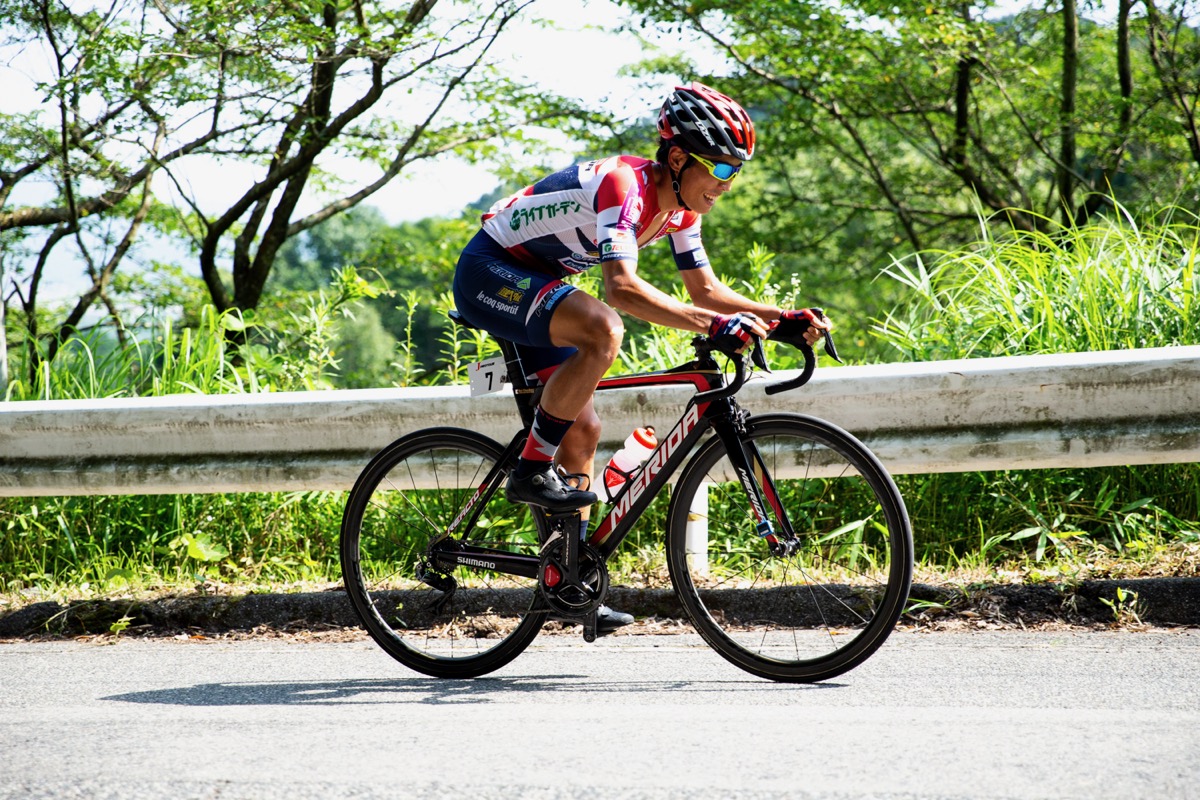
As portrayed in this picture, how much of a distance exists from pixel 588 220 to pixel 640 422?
1.14 meters

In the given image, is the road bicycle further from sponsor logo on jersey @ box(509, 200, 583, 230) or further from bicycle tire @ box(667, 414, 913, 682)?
sponsor logo on jersey @ box(509, 200, 583, 230)

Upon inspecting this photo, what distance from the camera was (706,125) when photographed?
353cm

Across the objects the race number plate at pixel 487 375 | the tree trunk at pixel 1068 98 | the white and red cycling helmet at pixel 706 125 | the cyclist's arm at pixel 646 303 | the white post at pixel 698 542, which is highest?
the tree trunk at pixel 1068 98

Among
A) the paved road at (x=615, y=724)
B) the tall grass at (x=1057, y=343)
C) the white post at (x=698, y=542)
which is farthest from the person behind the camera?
Result: the tall grass at (x=1057, y=343)

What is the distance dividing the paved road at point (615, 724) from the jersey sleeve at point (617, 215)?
1.37m

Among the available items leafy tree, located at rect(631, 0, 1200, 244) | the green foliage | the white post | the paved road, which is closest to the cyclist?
the white post

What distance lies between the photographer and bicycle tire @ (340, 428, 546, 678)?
3.98 meters

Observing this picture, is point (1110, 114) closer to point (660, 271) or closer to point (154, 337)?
point (660, 271)

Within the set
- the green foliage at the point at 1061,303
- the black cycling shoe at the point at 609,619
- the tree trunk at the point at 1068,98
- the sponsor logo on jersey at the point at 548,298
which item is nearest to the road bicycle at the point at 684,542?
the black cycling shoe at the point at 609,619

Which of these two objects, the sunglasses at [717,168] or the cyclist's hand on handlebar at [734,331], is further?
the sunglasses at [717,168]

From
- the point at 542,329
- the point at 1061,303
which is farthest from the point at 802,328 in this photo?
the point at 1061,303

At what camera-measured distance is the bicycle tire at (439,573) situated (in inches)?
157

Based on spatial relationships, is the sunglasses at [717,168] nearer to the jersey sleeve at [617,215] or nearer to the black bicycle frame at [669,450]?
the jersey sleeve at [617,215]

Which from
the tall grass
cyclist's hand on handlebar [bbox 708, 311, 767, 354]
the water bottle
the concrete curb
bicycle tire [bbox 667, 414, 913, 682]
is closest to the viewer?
cyclist's hand on handlebar [bbox 708, 311, 767, 354]
